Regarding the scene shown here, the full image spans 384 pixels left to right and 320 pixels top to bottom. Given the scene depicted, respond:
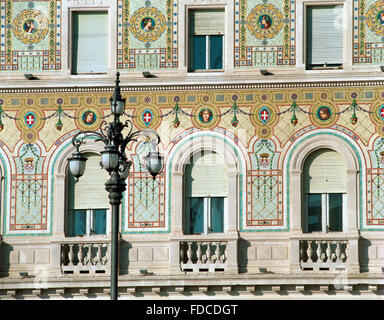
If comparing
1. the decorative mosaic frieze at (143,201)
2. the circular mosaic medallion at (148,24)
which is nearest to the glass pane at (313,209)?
the decorative mosaic frieze at (143,201)

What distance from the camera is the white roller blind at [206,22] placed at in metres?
35.7

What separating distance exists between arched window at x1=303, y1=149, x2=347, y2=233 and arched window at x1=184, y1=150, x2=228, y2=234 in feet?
6.83

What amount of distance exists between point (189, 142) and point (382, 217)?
16.9ft

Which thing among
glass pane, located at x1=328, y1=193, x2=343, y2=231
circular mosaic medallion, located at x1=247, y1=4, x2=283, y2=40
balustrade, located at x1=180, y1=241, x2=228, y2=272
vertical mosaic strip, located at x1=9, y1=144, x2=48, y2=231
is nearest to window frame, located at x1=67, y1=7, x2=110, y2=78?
vertical mosaic strip, located at x1=9, y1=144, x2=48, y2=231

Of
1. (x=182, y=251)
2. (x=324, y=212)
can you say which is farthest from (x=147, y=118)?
(x=324, y=212)

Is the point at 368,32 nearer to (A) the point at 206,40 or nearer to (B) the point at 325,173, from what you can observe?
(B) the point at 325,173

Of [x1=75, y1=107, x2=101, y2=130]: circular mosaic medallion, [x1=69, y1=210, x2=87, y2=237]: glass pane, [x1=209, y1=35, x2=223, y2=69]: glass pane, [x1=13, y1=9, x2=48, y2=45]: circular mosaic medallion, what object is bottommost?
[x1=69, y1=210, x2=87, y2=237]: glass pane

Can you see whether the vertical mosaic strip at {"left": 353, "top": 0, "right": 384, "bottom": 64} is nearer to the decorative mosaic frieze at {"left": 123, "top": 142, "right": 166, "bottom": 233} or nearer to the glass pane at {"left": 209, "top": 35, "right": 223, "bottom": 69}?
the glass pane at {"left": 209, "top": 35, "right": 223, "bottom": 69}

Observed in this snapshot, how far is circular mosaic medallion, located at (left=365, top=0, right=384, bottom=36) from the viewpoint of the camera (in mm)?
35094

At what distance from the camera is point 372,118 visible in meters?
34.9

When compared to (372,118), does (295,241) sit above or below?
below

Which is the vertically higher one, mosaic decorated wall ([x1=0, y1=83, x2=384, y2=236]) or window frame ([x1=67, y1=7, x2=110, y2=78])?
window frame ([x1=67, y1=7, x2=110, y2=78])

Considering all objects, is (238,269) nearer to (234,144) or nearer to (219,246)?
(219,246)
